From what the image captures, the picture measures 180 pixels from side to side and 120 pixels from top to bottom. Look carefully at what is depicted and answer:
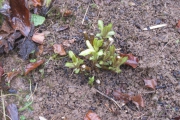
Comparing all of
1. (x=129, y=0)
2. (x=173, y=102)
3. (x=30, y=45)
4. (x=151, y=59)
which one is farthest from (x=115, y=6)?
(x=173, y=102)

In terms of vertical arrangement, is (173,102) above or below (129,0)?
below

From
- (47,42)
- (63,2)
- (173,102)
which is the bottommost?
(173,102)

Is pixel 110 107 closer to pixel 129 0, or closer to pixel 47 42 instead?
pixel 47 42

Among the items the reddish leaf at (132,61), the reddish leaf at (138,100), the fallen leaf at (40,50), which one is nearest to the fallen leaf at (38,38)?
the fallen leaf at (40,50)

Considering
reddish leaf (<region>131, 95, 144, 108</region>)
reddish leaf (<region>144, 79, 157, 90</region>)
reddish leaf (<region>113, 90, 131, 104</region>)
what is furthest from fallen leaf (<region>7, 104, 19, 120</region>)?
reddish leaf (<region>144, 79, 157, 90</region>)

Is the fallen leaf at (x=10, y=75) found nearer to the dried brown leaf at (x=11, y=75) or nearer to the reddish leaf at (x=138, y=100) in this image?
the dried brown leaf at (x=11, y=75)
